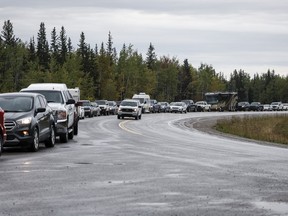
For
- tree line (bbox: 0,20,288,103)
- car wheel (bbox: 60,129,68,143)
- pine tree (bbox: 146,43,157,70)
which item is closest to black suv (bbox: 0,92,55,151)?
car wheel (bbox: 60,129,68,143)

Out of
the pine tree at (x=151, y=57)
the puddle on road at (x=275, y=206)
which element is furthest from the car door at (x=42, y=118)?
the pine tree at (x=151, y=57)

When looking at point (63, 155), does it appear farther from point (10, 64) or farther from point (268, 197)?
point (10, 64)

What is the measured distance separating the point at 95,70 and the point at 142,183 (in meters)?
117

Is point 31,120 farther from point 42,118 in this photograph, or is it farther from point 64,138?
point 64,138

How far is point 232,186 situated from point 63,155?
7160 millimetres

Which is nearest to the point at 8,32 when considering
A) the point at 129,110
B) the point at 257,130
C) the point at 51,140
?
the point at 129,110

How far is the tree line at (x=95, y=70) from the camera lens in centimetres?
9969

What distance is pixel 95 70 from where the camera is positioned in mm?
127125

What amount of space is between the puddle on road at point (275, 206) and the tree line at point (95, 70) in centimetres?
8127

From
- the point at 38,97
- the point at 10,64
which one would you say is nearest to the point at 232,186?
the point at 38,97

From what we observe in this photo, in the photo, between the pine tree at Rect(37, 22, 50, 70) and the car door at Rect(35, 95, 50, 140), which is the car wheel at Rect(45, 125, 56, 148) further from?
the pine tree at Rect(37, 22, 50, 70)

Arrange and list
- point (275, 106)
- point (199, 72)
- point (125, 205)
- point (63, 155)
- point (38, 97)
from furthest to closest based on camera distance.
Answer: point (199, 72) < point (275, 106) < point (38, 97) < point (63, 155) < point (125, 205)

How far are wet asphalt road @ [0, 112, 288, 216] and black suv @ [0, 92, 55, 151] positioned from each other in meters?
0.42

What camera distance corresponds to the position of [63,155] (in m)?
17.2
